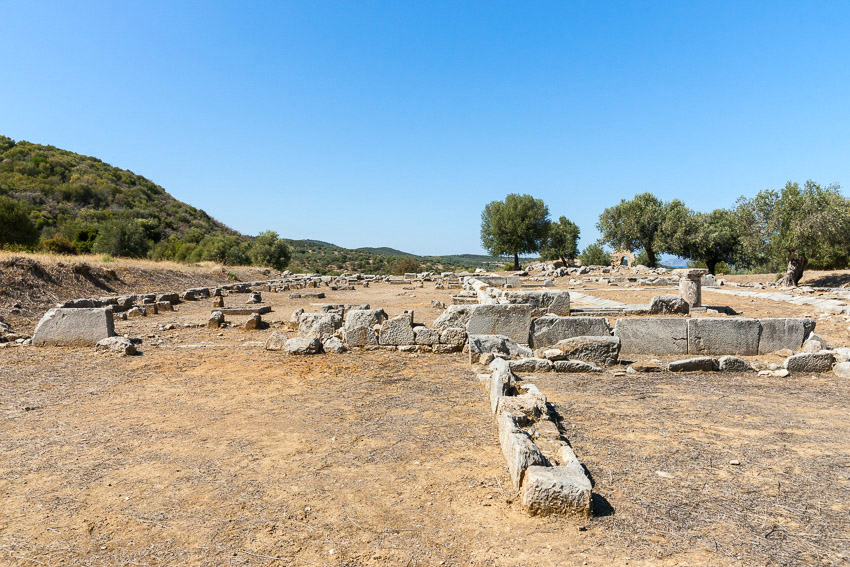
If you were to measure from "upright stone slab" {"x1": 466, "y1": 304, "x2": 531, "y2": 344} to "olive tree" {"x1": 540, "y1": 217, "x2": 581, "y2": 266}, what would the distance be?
38.4 m

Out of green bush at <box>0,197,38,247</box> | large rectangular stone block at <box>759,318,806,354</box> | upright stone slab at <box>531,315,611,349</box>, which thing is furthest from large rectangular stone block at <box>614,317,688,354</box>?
green bush at <box>0,197,38,247</box>

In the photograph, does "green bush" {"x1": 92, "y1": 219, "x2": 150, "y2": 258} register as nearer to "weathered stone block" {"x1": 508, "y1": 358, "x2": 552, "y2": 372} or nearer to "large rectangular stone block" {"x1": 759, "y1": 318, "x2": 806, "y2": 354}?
"weathered stone block" {"x1": 508, "y1": 358, "x2": 552, "y2": 372}

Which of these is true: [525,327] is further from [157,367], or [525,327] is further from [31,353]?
[31,353]

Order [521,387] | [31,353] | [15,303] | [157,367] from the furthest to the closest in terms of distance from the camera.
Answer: [15,303] < [31,353] < [157,367] < [521,387]

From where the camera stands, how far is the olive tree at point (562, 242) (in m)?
46.9

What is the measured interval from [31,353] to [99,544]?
8.20m

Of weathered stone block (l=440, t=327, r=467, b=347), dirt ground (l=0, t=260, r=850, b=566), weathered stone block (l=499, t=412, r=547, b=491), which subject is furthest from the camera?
weathered stone block (l=440, t=327, r=467, b=347)

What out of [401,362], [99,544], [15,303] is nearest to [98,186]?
[15,303]

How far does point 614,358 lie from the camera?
806 centimetres

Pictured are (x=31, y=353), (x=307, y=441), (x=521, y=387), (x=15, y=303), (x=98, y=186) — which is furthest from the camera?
(x=98, y=186)

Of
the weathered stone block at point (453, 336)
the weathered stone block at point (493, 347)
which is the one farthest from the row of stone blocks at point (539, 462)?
the weathered stone block at point (453, 336)

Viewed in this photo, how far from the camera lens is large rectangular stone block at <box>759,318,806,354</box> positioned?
354 inches

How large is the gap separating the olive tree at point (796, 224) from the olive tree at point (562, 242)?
1982cm

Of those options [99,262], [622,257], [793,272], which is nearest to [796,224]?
[793,272]
